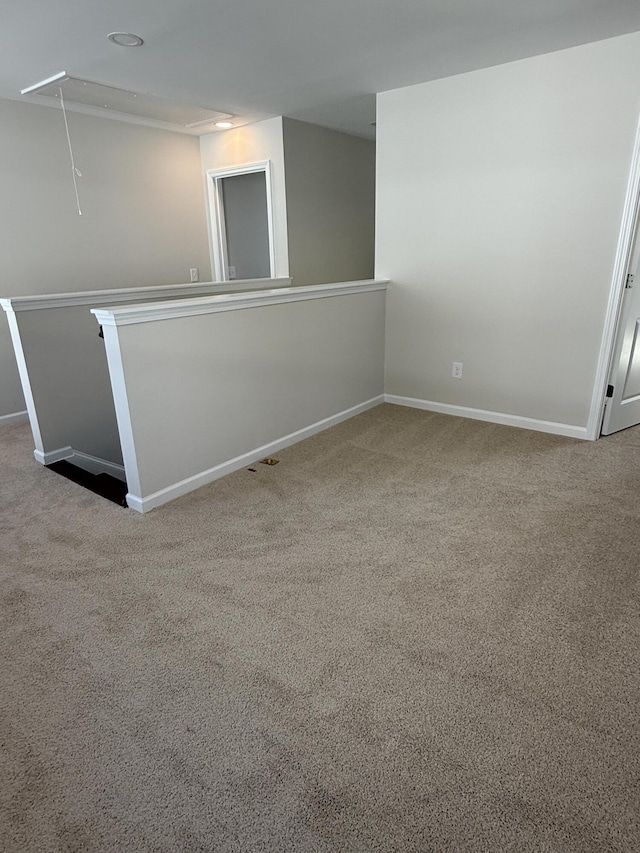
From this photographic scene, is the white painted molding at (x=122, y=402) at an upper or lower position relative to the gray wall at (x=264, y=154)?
lower

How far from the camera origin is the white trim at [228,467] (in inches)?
104

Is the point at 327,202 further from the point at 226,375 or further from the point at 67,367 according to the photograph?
the point at 67,367

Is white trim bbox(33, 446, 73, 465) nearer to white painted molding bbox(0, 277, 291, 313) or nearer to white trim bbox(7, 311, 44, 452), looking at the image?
white trim bbox(7, 311, 44, 452)

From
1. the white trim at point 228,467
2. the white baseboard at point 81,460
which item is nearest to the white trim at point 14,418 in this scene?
the white baseboard at point 81,460

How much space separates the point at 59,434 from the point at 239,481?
1286 mm

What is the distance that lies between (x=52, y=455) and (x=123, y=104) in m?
2.73

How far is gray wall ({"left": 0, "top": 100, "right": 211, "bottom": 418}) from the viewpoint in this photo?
378cm

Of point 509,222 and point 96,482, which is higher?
point 509,222

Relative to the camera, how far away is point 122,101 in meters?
3.80

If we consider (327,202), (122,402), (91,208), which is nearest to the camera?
(122,402)

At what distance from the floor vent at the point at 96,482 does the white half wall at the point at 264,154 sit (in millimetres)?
2529

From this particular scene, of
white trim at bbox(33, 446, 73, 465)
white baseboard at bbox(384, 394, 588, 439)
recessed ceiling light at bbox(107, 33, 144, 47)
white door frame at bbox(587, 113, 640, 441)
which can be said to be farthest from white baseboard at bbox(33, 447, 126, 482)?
white door frame at bbox(587, 113, 640, 441)

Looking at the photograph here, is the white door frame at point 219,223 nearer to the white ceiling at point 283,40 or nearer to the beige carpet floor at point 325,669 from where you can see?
the white ceiling at point 283,40

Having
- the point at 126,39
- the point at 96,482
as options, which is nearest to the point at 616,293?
the point at 126,39
